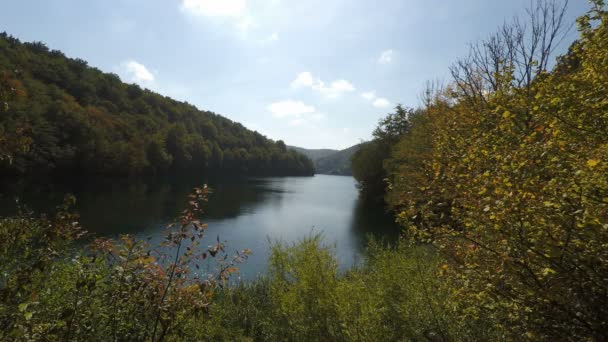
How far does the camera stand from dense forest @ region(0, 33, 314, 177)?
47.2 m

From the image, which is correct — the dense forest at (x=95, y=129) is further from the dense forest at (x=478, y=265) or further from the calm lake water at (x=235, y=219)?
the calm lake water at (x=235, y=219)

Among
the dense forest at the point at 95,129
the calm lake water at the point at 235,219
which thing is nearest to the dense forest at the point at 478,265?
the dense forest at the point at 95,129

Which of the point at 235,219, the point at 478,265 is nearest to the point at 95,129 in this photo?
the point at 235,219

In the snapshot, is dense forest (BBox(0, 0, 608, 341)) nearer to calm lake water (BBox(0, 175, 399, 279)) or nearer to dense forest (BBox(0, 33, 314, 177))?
dense forest (BBox(0, 33, 314, 177))

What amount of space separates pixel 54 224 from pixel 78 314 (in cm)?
181

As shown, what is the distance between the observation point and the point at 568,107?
4.10m

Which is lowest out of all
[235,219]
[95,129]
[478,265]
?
[235,219]

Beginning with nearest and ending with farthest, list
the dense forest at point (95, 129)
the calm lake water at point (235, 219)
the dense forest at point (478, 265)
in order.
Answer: the dense forest at point (478, 265)
the calm lake water at point (235, 219)
the dense forest at point (95, 129)

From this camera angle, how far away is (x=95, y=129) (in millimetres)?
57969

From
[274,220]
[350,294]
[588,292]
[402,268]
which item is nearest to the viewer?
[588,292]

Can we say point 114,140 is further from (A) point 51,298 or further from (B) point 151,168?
(A) point 51,298

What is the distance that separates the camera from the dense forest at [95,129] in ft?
155

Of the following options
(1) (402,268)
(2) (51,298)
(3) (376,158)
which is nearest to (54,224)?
(2) (51,298)

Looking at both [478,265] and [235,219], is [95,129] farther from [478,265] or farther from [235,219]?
[478,265]
